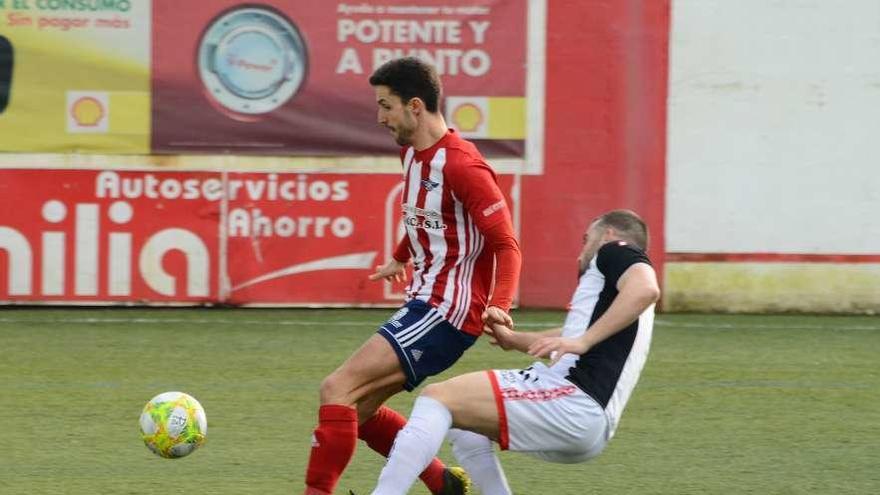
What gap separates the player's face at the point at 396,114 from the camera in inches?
235

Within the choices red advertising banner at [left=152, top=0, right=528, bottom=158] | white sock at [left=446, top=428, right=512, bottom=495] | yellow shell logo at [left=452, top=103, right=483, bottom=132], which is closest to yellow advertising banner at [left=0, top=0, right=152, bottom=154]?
red advertising banner at [left=152, top=0, right=528, bottom=158]

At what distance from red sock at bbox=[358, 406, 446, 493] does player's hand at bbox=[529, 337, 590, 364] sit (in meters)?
1.14

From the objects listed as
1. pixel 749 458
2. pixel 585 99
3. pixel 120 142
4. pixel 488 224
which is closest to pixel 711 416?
pixel 749 458

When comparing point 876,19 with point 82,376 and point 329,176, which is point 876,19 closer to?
point 329,176

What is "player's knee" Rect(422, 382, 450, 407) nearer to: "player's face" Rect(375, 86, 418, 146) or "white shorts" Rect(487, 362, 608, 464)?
"white shorts" Rect(487, 362, 608, 464)

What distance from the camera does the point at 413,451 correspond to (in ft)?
17.4

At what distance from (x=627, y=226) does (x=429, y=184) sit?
0.80m

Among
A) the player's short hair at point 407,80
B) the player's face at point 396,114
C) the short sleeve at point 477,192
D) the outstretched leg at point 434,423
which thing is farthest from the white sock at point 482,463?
the player's short hair at point 407,80

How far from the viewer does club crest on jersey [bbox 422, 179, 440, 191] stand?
5.98 m

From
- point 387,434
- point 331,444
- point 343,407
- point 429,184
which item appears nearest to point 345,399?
point 343,407

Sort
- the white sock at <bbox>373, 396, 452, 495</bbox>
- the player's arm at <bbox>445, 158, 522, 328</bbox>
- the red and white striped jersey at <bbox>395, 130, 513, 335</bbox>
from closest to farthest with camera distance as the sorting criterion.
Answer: the white sock at <bbox>373, 396, 452, 495</bbox> → the player's arm at <bbox>445, 158, 522, 328</bbox> → the red and white striped jersey at <bbox>395, 130, 513, 335</bbox>

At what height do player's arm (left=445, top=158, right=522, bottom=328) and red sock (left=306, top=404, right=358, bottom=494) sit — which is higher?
player's arm (left=445, top=158, right=522, bottom=328)

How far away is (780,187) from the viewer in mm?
12469

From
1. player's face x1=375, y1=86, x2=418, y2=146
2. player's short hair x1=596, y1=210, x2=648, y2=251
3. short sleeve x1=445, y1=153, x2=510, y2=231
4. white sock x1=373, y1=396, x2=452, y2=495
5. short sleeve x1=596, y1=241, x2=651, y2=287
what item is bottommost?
white sock x1=373, y1=396, x2=452, y2=495
